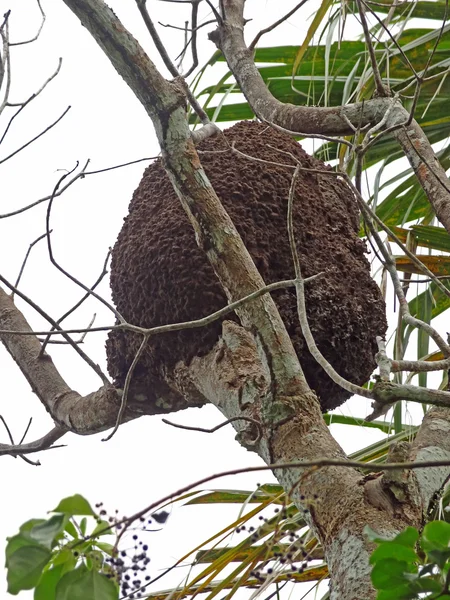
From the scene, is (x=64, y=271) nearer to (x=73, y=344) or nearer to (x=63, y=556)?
(x=73, y=344)

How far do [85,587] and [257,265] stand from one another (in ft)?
3.70

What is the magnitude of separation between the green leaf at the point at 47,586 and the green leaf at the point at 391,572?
0.98 ft

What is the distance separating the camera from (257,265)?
184cm

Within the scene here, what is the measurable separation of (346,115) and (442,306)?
3.14 ft

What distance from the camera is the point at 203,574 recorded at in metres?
1.88

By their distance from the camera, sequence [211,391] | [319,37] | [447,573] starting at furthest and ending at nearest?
[319,37] < [211,391] < [447,573]

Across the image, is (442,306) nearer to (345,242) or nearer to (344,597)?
(345,242)

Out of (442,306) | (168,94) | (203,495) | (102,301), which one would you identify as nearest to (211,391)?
(102,301)

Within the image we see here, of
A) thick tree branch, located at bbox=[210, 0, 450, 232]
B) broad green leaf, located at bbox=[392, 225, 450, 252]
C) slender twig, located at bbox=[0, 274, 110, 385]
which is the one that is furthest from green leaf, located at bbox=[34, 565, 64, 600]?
broad green leaf, located at bbox=[392, 225, 450, 252]

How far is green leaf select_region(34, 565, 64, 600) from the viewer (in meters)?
0.81

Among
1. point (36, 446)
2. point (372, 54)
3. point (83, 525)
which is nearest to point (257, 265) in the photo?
point (372, 54)

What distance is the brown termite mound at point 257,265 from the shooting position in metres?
1.81

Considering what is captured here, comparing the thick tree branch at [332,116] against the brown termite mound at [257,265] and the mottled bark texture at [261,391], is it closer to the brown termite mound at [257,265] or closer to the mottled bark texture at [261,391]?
the mottled bark texture at [261,391]

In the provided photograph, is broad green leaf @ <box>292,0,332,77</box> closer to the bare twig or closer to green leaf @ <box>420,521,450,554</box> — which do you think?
the bare twig
